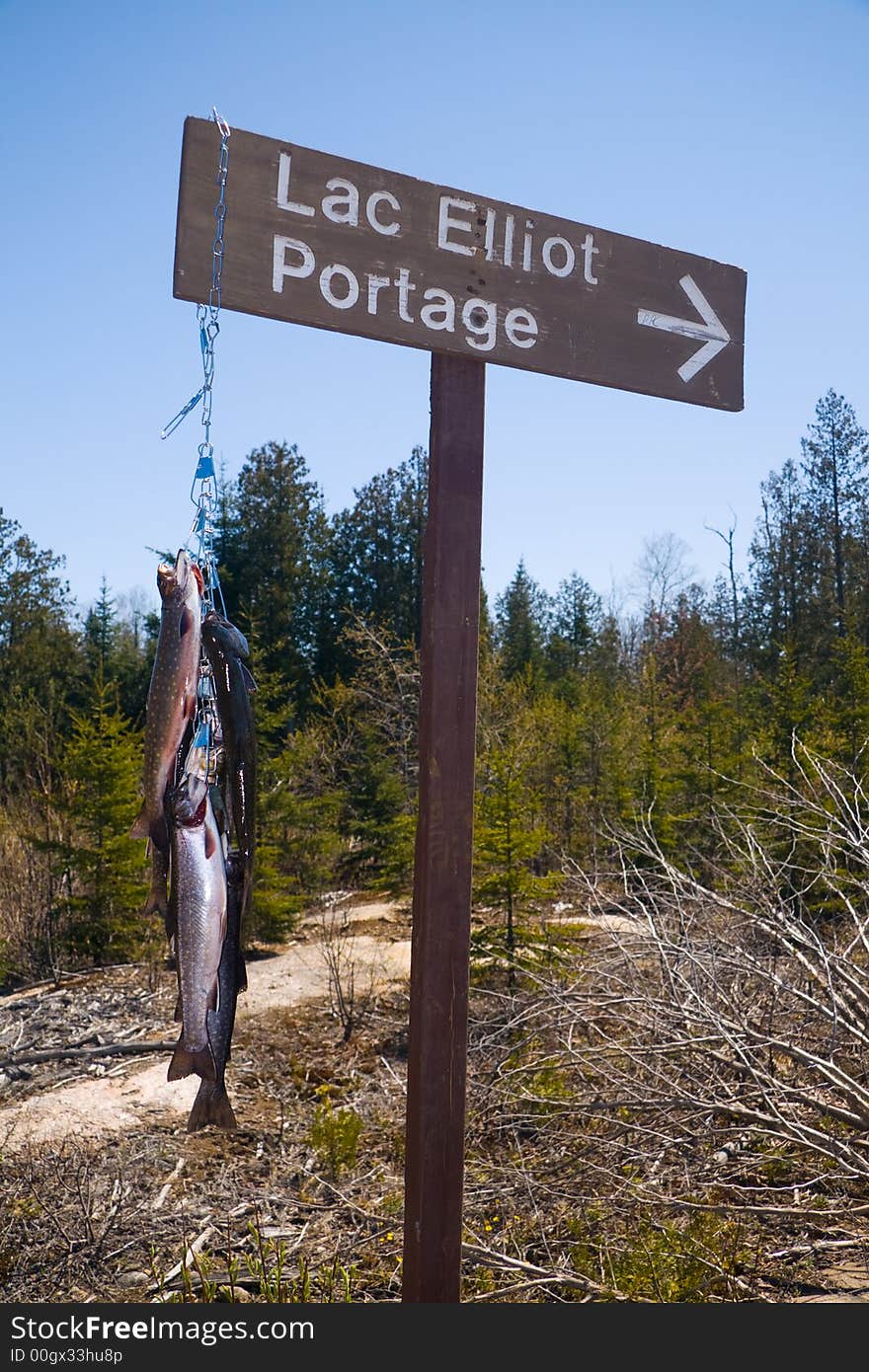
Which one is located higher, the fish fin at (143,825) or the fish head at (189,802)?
the fish head at (189,802)

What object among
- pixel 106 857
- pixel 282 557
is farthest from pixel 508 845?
pixel 282 557

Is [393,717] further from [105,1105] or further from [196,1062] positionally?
[196,1062]

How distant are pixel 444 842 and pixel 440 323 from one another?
1183mm

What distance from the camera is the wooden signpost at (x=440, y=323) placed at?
2.23 meters

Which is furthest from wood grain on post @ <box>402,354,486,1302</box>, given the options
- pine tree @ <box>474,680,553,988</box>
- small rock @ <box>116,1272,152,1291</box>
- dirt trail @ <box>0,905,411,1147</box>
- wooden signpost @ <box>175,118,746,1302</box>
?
pine tree @ <box>474,680,553,988</box>

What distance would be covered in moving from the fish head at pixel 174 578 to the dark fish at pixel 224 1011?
517 millimetres

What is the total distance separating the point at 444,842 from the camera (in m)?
2.40

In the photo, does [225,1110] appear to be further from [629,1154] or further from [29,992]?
[29,992]

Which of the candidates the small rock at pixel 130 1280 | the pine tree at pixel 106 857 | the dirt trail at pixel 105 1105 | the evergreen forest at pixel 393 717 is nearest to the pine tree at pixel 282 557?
the evergreen forest at pixel 393 717

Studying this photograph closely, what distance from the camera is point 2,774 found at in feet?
63.4

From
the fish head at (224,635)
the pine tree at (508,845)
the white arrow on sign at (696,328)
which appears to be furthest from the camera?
the pine tree at (508,845)

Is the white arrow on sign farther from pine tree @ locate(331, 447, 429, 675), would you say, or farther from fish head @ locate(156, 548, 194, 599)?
pine tree @ locate(331, 447, 429, 675)

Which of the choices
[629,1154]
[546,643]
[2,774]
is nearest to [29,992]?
[629,1154]

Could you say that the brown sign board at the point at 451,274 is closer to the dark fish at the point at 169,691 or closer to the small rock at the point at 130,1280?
the dark fish at the point at 169,691
